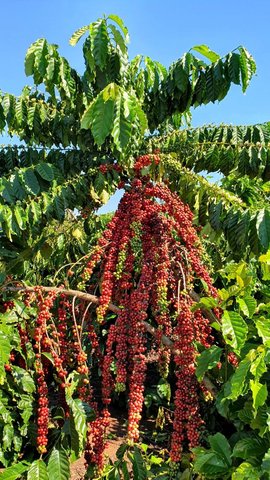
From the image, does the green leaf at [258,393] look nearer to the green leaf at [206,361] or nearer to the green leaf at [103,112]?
the green leaf at [206,361]

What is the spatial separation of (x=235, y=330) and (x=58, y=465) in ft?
3.77

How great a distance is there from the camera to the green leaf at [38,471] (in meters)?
2.44

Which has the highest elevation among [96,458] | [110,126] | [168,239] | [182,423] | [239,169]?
[110,126]

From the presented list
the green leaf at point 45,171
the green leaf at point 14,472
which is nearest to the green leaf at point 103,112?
the green leaf at point 45,171

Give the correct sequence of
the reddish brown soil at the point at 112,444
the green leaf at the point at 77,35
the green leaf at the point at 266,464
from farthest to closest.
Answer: the reddish brown soil at the point at 112,444 < the green leaf at the point at 77,35 < the green leaf at the point at 266,464

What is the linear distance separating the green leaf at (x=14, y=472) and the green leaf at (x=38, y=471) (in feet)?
0.26

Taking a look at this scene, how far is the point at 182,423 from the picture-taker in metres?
2.22

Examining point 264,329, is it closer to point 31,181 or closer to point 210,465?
point 210,465

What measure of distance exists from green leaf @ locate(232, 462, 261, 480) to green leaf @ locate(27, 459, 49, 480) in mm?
1001

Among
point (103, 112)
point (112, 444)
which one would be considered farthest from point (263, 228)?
point (112, 444)

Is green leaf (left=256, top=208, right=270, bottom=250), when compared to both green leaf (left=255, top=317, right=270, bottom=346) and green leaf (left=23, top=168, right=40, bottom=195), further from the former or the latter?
green leaf (left=23, top=168, right=40, bottom=195)

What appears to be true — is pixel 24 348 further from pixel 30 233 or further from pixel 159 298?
pixel 159 298

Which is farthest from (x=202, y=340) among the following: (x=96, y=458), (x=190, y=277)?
(x=96, y=458)

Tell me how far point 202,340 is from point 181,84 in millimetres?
1729
